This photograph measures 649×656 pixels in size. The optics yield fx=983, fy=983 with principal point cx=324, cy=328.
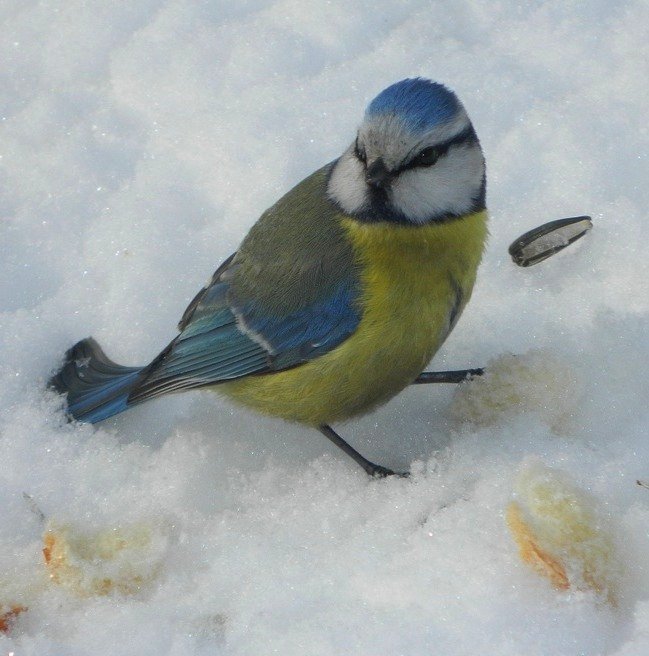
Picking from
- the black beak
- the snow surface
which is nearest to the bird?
the black beak

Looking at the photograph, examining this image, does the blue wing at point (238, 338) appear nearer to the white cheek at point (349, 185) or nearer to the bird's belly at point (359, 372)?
the bird's belly at point (359, 372)

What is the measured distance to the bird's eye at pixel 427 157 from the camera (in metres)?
2.56

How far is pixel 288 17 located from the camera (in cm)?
394

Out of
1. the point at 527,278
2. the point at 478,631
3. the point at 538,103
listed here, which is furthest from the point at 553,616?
the point at 538,103

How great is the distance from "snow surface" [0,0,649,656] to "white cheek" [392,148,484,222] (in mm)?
524

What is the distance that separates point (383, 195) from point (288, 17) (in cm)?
161

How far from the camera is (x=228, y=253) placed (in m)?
3.37

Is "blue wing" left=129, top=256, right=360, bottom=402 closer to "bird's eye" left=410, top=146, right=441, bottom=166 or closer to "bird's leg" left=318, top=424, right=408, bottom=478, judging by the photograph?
"bird's leg" left=318, top=424, right=408, bottom=478

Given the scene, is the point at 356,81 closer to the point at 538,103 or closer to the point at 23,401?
the point at 538,103

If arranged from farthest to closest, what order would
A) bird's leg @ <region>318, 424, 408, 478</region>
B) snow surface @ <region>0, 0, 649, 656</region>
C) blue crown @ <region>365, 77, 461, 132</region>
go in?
bird's leg @ <region>318, 424, 408, 478</region> < blue crown @ <region>365, 77, 461, 132</region> < snow surface @ <region>0, 0, 649, 656</region>

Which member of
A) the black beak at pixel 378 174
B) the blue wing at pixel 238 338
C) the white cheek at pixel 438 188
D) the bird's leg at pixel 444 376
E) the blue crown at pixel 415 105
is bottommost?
the bird's leg at pixel 444 376

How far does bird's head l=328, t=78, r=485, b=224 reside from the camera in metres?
2.53

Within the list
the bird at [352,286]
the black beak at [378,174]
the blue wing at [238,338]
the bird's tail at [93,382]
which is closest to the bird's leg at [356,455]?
the bird at [352,286]

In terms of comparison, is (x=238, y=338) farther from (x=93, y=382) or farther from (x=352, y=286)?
(x=93, y=382)
